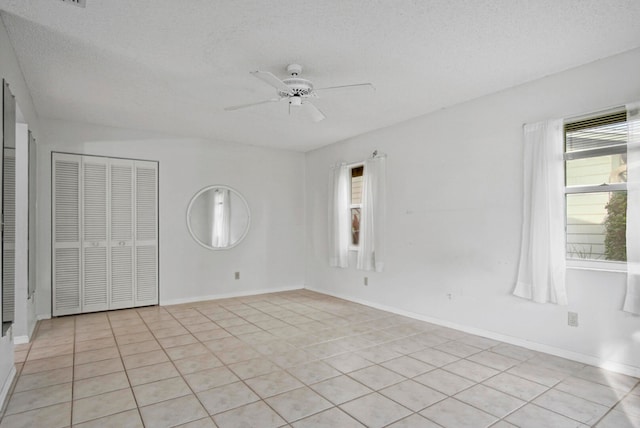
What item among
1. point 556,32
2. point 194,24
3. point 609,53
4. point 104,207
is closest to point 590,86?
point 609,53

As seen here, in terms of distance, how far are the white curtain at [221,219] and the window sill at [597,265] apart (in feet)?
15.0

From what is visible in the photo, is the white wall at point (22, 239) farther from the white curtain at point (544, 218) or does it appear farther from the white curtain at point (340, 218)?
the white curtain at point (544, 218)

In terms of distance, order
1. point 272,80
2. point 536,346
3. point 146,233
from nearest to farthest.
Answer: point 272,80
point 536,346
point 146,233

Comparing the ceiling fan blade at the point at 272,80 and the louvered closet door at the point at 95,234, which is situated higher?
the ceiling fan blade at the point at 272,80

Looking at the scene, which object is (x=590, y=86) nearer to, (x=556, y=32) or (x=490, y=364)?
(x=556, y=32)

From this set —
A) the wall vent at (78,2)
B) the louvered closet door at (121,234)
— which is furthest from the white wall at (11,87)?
the louvered closet door at (121,234)

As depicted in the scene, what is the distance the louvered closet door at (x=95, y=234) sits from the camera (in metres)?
4.78

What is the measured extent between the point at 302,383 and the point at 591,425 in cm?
180

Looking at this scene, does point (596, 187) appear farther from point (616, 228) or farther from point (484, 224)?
point (484, 224)

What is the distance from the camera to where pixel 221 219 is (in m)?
5.88

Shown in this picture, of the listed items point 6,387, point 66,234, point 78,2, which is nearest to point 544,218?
point 78,2

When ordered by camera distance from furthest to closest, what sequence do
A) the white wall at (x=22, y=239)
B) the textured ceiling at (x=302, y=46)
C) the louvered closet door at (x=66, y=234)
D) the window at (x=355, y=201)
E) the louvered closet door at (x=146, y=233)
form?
the window at (x=355, y=201), the louvered closet door at (x=146, y=233), the louvered closet door at (x=66, y=234), the white wall at (x=22, y=239), the textured ceiling at (x=302, y=46)

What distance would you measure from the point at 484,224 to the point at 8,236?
13.2 ft

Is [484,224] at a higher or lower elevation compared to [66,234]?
higher
